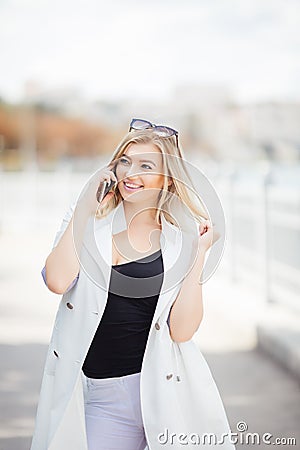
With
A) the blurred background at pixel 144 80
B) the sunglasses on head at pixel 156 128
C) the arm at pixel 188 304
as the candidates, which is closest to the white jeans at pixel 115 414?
the arm at pixel 188 304

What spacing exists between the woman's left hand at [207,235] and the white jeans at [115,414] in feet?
0.95

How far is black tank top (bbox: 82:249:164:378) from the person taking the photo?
1.61 m

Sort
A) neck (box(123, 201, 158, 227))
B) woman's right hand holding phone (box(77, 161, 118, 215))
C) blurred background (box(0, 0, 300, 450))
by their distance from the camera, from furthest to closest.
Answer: blurred background (box(0, 0, 300, 450)) → neck (box(123, 201, 158, 227)) → woman's right hand holding phone (box(77, 161, 118, 215))

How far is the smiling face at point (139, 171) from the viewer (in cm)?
Answer: 162

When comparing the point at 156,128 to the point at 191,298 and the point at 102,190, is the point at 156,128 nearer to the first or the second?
the point at 102,190

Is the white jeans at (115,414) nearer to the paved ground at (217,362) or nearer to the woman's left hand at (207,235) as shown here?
the woman's left hand at (207,235)

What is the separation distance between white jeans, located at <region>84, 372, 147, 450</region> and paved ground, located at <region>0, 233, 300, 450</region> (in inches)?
38.4

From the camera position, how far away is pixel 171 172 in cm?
162

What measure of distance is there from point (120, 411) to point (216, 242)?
37 cm

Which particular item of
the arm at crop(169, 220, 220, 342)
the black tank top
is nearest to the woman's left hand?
the arm at crop(169, 220, 220, 342)

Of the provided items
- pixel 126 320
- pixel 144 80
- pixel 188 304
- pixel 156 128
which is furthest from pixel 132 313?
pixel 144 80

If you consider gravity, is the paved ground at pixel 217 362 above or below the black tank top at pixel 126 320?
below

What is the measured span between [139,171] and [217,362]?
2084 mm

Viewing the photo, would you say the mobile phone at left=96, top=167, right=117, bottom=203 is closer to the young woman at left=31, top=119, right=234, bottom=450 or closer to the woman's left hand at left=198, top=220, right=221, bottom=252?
the young woman at left=31, top=119, right=234, bottom=450
